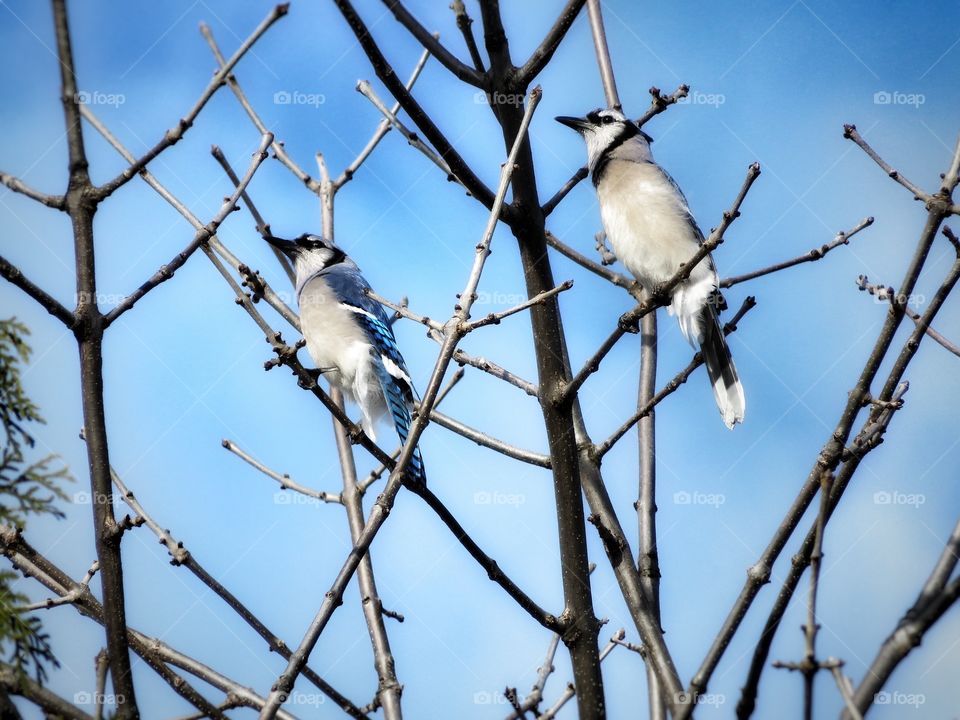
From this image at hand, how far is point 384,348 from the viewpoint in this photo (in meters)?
5.09

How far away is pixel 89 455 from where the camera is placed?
2371 millimetres

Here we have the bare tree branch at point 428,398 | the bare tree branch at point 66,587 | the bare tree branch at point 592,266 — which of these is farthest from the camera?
the bare tree branch at point 592,266

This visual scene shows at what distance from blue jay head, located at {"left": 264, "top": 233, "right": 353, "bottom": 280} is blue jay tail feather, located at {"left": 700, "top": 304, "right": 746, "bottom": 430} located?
8.17 feet

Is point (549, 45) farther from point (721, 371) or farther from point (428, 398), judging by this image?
point (721, 371)

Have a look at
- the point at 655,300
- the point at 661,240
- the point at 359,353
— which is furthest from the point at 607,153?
the point at 655,300

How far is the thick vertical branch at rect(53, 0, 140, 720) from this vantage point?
2266 millimetres

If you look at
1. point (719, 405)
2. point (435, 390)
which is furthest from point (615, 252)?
point (435, 390)

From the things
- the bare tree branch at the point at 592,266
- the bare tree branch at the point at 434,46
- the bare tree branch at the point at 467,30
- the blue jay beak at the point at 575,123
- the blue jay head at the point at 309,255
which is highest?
the blue jay beak at the point at 575,123

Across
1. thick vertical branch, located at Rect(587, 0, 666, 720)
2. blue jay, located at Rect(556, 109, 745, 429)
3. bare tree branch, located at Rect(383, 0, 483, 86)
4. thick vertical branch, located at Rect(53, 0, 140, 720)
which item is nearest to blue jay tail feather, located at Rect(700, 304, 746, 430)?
blue jay, located at Rect(556, 109, 745, 429)

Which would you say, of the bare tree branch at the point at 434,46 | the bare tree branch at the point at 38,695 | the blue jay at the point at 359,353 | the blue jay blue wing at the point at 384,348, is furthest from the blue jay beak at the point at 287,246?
the bare tree branch at the point at 38,695

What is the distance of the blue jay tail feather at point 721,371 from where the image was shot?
423 cm

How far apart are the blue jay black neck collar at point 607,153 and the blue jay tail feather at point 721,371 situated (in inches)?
43.9

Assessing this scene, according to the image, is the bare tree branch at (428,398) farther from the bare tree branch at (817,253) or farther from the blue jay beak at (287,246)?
the blue jay beak at (287,246)

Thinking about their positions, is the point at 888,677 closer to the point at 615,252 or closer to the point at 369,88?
the point at 369,88
